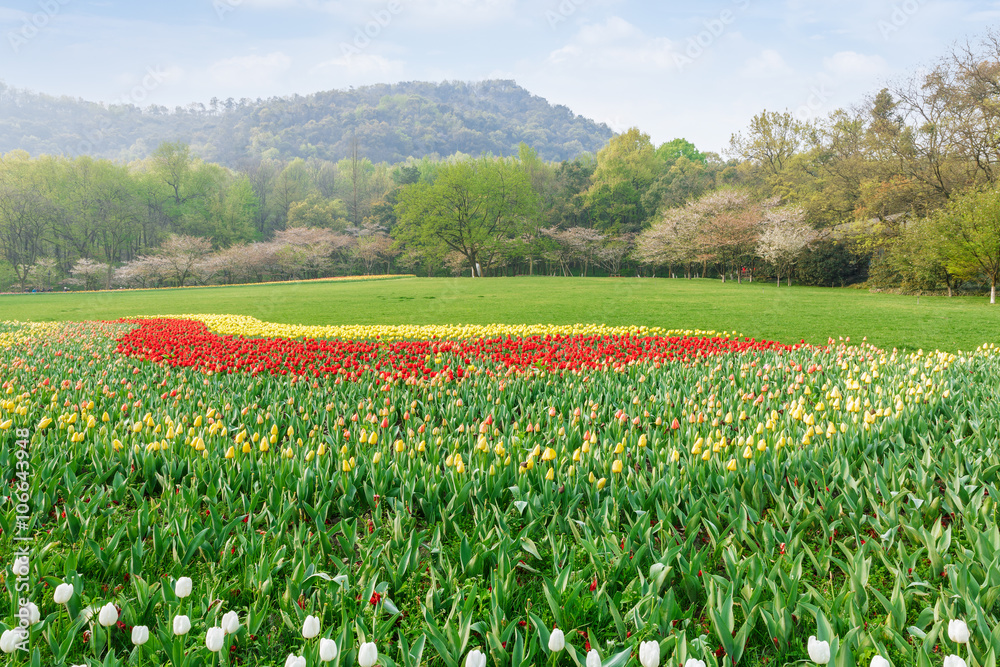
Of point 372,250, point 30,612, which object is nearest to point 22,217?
point 372,250

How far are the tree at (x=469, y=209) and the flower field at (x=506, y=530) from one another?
126 ft

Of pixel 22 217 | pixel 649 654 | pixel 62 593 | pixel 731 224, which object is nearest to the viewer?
pixel 649 654

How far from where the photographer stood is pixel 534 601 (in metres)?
2.17

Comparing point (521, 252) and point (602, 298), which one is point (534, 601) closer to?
point (602, 298)

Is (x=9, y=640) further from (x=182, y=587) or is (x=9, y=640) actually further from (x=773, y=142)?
(x=773, y=142)

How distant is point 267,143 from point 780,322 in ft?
387

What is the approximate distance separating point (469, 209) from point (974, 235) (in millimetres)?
31756

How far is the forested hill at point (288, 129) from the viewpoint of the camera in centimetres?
9488

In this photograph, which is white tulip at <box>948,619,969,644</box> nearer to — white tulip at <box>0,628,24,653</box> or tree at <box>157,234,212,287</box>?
white tulip at <box>0,628,24,653</box>

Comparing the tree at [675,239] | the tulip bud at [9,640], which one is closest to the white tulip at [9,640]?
the tulip bud at [9,640]

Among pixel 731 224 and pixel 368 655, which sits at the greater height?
pixel 731 224

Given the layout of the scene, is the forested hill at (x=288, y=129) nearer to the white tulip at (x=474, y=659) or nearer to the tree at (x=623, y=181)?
the tree at (x=623, y=181)

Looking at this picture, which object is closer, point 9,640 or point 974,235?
point 9,640

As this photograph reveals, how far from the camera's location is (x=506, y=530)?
7.99ft
